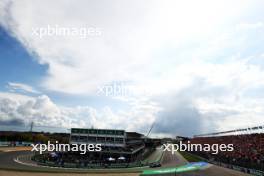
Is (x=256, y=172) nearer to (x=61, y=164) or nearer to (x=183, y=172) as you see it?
(x=183, y=172)

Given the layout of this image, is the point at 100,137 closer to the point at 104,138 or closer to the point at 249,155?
the point at 104,138

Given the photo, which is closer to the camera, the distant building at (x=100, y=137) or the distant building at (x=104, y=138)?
the distant building at (x=104, y=138)

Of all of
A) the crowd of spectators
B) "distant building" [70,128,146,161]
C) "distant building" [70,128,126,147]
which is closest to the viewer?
the crowd of spectators

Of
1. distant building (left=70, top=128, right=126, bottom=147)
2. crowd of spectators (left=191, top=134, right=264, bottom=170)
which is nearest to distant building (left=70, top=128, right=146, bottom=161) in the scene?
distant building (left=70, top=128, right=126, bottom=147)

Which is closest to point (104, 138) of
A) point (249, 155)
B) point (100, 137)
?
point (100, 137)

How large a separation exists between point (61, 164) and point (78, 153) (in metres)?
23.8

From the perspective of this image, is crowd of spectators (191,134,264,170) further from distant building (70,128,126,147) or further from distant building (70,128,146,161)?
distant building (70,128,126,147)

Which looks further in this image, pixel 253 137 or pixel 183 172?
pixel 253 137

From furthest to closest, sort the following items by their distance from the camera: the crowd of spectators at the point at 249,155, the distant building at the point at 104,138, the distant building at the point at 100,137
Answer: the distant building at the point at 100,137 → the distant building at the point at 104,138 → the crowd of spectators at the point at 249,155

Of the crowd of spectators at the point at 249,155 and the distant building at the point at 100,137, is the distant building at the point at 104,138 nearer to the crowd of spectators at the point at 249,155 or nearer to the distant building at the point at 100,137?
the distant building at the point at 100,137

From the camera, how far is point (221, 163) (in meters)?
51.7

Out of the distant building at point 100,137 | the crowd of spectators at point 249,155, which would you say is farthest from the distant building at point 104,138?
the crowd of spectators at point 249,155

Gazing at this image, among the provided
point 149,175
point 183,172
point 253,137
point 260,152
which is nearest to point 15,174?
point 149,175

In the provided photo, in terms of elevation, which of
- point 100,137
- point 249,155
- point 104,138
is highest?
point 100,137
